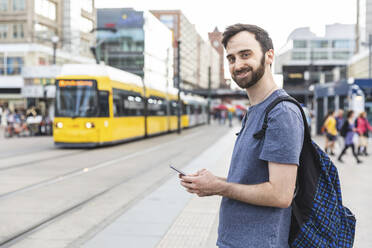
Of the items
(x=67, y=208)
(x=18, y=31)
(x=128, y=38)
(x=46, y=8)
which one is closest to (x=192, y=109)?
(x=18, y=31)

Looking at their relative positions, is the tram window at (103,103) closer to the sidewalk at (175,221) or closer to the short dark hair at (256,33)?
the sidewalk at (175,221)

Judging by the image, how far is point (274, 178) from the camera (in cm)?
189

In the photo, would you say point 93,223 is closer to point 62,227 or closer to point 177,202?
point 62,227

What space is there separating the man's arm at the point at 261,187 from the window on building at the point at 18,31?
161ft

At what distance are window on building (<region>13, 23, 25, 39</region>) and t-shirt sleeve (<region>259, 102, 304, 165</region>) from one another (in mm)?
49199

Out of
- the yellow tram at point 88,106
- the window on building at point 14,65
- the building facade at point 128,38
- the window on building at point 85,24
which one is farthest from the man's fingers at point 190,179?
the building facade at point 128,38

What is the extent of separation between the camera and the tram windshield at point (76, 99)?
17.8 meters

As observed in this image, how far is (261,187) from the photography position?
190cm

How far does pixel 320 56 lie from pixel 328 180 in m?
105

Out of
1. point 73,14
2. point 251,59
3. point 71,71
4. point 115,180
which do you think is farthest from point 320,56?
point 251,59

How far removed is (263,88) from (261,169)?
1.16 feet

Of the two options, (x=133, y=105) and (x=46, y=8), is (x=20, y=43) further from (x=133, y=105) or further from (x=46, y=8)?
(x=133, y=105)

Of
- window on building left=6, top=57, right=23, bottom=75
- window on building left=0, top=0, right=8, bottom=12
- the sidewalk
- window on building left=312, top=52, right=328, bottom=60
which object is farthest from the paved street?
window on building left=312, top=52, right=328, bottom=60

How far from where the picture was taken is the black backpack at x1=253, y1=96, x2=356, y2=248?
6.41ft
